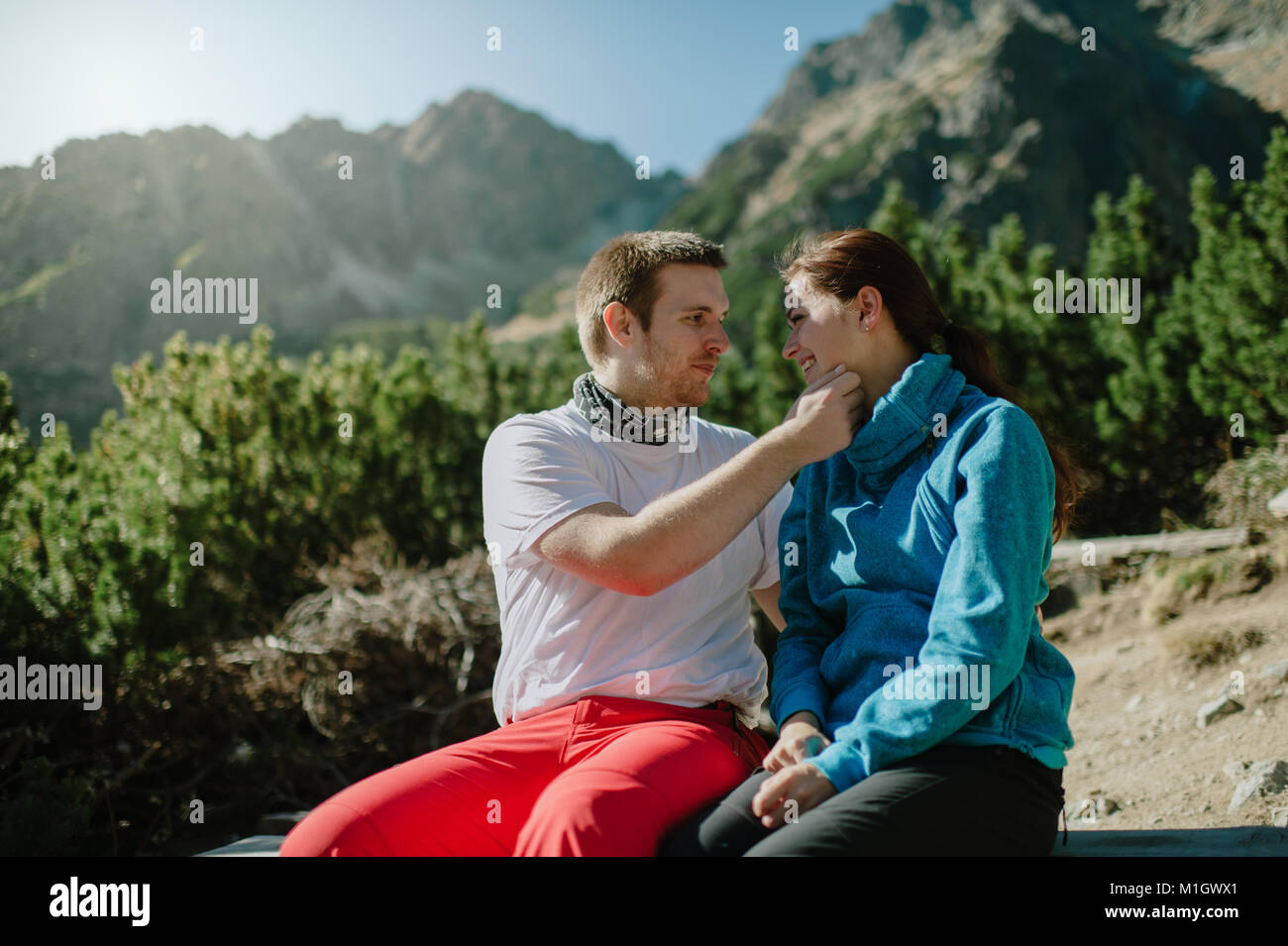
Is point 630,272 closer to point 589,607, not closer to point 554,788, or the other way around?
point 589,607

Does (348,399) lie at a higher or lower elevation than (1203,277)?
lower

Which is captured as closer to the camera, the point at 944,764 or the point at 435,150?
the point at 944,764

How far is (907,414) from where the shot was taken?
2256mm

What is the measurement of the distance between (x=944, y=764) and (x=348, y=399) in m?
7.89

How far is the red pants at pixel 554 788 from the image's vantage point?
6.68 feet

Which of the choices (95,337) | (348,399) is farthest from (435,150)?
(348,399)

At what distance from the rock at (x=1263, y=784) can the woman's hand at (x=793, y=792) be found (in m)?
1.87

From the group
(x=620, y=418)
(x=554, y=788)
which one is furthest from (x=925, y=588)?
(x=620, y=418)

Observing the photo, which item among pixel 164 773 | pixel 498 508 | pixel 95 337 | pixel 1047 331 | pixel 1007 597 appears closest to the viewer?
pixel 1007 597

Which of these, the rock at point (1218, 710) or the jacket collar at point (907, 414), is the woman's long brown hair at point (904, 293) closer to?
the jacket collar at point (907, 414)

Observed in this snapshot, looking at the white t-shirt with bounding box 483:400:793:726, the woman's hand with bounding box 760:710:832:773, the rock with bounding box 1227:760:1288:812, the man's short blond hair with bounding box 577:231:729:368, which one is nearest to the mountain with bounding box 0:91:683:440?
the man's short blond hair with bounding box 577:231:729:368
